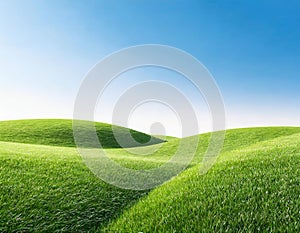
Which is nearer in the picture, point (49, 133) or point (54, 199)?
point (54, 199)

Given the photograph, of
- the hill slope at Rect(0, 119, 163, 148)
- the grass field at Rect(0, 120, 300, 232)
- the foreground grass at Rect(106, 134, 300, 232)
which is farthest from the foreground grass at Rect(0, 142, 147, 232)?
the hill slope at Rect(0, 119, 163, 148)

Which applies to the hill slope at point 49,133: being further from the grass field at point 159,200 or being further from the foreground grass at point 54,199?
the grass field at point 159,200

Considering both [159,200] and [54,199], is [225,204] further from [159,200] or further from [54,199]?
[54,199]

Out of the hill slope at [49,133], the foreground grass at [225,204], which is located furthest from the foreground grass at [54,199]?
the hill slope at [49,133]

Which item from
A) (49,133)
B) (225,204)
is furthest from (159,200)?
(49,133)

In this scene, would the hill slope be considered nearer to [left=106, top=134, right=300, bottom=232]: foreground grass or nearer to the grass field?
the grass field

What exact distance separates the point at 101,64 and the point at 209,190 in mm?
8166

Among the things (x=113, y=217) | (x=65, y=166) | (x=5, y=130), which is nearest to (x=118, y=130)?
(x=5, y=130)

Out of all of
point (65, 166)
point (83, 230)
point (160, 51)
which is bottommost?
point (83, 230)

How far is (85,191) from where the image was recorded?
11742 millimetres

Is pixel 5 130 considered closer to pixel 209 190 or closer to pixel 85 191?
pixel 85 191

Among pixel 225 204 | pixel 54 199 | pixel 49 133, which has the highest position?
pixel 49 133

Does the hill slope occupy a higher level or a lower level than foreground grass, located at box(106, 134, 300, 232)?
higher

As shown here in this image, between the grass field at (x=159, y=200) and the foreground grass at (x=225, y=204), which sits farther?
the grass field at (x=159, y=200)
